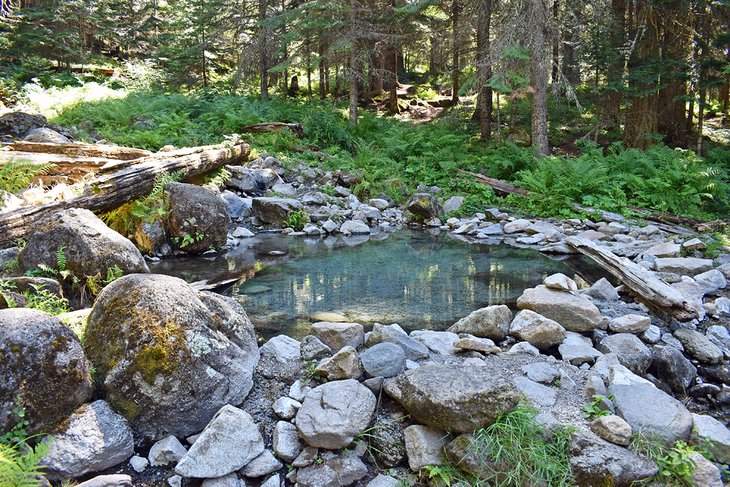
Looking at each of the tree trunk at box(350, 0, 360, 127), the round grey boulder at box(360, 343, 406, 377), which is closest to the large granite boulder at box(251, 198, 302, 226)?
the tree trunk at box(350, 0, 360, 127)

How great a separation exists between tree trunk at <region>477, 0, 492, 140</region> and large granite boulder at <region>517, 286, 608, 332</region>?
869 centimetres

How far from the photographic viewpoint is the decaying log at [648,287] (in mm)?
5523

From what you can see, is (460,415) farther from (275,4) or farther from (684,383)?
(275,4)

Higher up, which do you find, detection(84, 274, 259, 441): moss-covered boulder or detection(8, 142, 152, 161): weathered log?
detection(8, 142, 152, 161): weathered log

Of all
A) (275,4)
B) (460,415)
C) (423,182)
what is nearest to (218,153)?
(423,182)

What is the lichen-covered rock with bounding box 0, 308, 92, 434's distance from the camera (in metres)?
2.99

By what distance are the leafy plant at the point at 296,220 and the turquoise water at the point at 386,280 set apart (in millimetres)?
835

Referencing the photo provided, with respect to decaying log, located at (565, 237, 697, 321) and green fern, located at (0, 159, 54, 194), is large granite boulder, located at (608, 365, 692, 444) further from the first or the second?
green fern, located at (0, 159, 54, 194)

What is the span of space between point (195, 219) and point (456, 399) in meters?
7.03

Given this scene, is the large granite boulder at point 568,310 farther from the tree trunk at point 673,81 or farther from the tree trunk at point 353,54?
the tree trunk at point 353,54

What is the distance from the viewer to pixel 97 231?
598cm

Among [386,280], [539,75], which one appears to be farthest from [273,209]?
[539,75]

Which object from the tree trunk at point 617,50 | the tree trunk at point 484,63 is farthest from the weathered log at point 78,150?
the tree trunk at point 617,50

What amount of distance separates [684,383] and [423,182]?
10.1m
